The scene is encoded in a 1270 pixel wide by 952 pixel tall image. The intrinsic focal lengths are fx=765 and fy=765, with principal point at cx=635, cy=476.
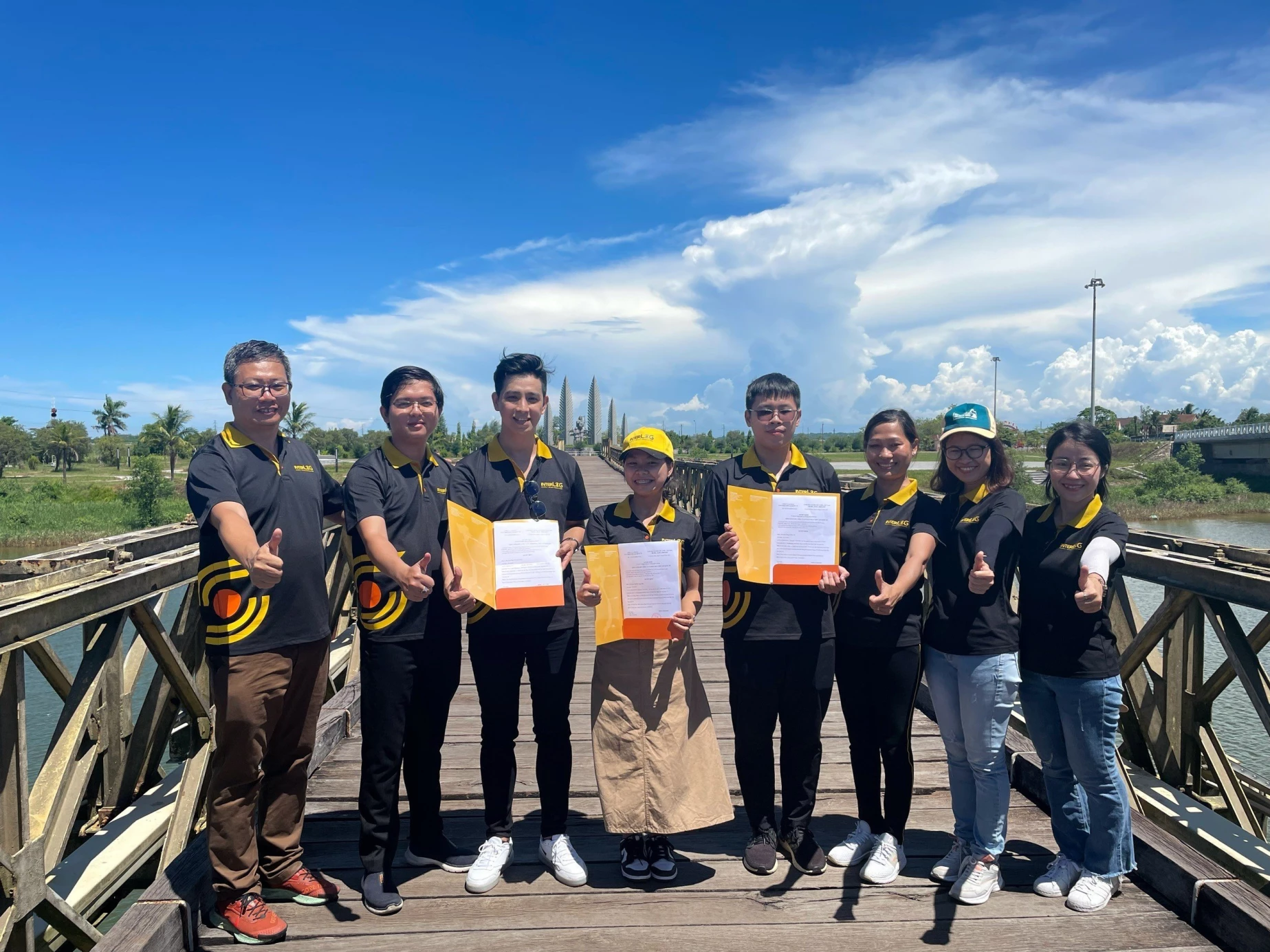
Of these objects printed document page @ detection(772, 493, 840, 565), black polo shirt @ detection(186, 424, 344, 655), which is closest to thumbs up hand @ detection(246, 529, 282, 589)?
black polo shirt @ detection(186, 424, 344, 655)

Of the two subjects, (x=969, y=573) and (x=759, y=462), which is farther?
(x=759, y=462)

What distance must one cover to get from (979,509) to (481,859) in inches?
82.1

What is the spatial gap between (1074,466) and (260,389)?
2.66 metres

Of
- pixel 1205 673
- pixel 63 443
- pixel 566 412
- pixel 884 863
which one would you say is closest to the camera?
pixel 884 863

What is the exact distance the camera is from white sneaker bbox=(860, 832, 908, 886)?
261 centimetres

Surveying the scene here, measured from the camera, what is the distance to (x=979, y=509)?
2570mm

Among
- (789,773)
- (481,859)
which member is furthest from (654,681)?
(481,859)

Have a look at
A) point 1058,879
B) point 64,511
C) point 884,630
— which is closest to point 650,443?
point 884,630

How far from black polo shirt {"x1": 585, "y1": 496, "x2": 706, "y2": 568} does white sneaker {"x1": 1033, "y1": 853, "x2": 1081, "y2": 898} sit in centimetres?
155

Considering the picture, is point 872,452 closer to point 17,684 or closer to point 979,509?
point 979,509

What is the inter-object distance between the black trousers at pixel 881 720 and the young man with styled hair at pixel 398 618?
1412 mm

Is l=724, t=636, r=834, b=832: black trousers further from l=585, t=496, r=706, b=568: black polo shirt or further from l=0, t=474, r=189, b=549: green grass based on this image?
l=0, t=474, r=189, b=549: green grass

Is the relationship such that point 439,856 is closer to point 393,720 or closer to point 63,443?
point 393,720

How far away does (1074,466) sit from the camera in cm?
251
